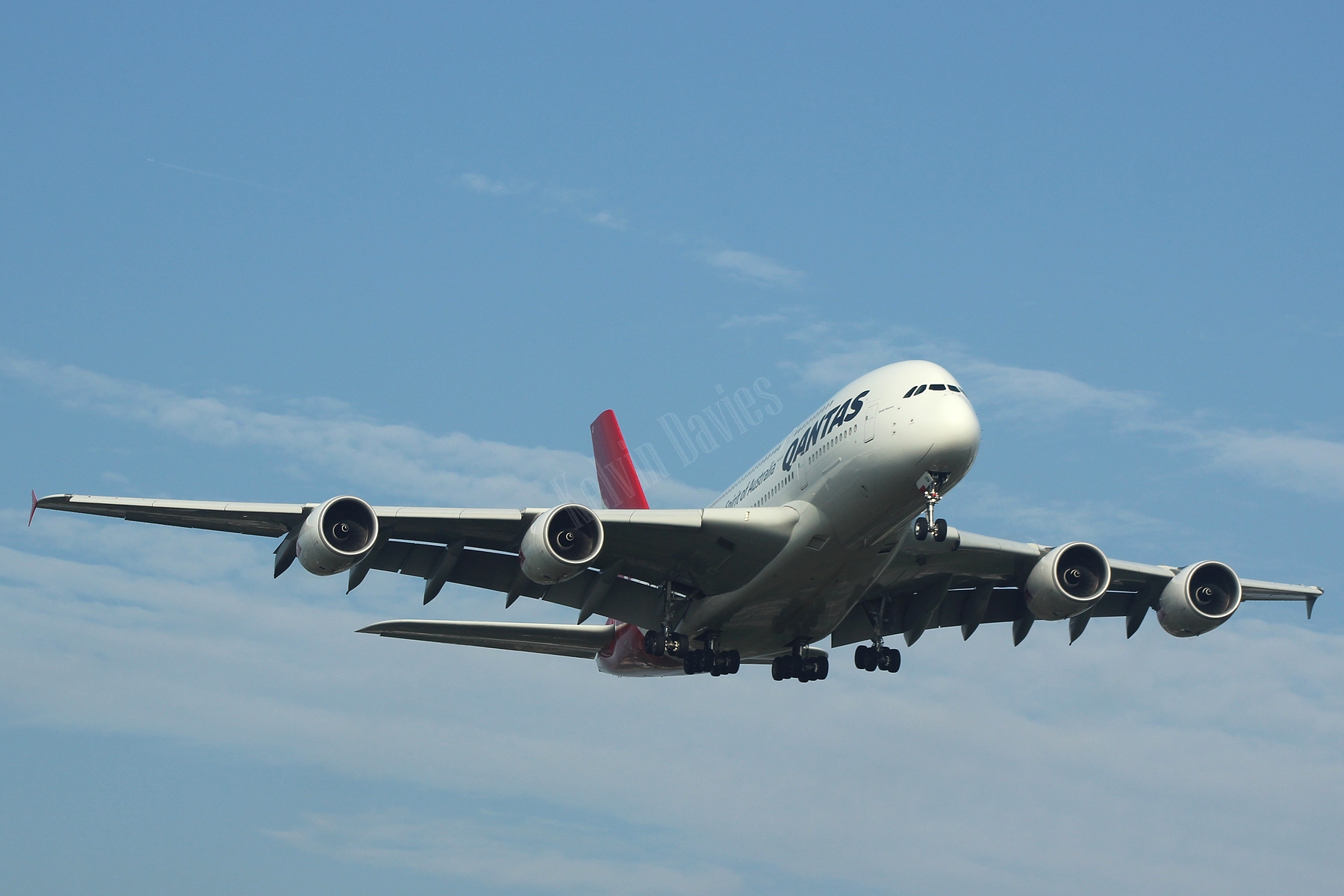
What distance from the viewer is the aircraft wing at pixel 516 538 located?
31266 mm

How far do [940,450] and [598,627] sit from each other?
14.1m

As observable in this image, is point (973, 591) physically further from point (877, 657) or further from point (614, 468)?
point (614, 468)

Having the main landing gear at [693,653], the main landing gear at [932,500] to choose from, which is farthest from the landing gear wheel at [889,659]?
the main landing gear at [932,500]

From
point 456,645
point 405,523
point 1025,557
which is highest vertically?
point 1025,557

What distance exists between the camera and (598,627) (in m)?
39.8

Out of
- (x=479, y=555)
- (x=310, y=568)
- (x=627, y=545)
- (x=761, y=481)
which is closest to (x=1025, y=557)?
(x=761, y=481)

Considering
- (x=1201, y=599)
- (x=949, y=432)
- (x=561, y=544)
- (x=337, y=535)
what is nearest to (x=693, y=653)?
(x=561, y=544)

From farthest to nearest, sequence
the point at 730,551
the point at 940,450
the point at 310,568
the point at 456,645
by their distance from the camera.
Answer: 1. the point at 456,645
2. the point at 730,551
3. the point at 310,568
4. the point at 940,450

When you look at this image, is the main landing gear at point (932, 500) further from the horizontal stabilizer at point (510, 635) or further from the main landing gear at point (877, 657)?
the horizontal stabilizer at point (510, 635)

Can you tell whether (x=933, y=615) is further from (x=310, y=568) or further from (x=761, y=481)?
(x=310, y=568)

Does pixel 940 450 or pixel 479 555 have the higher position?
pixel 940 450

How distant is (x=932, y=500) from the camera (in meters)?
29.3

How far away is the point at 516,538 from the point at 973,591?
43.1 feet

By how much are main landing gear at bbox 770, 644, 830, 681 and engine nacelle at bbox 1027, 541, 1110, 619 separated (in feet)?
19.6
